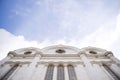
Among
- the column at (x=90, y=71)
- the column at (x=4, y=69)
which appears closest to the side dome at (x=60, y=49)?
the column at (x=90, y=71)

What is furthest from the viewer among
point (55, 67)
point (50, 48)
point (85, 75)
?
point (50, 48)

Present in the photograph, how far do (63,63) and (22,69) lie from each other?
5.40 metres

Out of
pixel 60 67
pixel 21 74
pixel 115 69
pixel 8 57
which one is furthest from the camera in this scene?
pixel 8 57

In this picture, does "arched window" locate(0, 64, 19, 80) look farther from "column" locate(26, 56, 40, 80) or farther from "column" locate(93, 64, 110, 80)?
"column" locate(93, 64, 110, 80)

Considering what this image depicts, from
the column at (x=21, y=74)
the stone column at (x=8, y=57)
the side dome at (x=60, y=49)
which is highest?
the side dome at (x=60, y=49)

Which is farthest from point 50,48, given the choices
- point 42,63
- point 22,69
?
point 22,69

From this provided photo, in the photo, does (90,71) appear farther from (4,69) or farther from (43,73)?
(4,69)

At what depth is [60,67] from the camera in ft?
55.7

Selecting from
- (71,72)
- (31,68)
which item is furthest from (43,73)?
(71,72)

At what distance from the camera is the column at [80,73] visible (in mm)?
13941

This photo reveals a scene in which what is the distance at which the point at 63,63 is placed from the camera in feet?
56.9

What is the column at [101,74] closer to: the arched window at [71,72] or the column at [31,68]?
the arched window at [71,72]

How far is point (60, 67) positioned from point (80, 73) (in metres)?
3.16

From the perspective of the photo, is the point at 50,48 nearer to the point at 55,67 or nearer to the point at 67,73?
the point at 55,67
